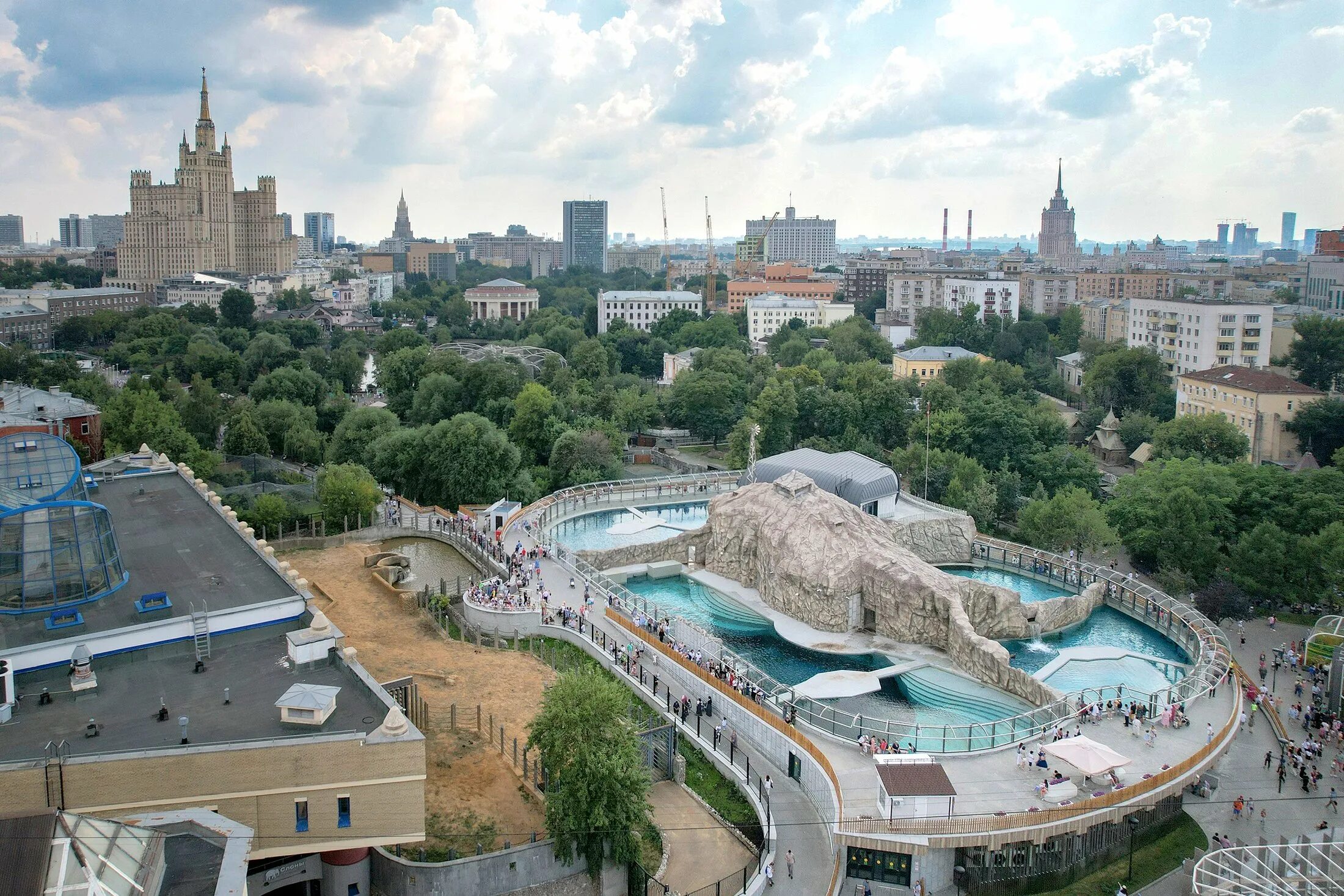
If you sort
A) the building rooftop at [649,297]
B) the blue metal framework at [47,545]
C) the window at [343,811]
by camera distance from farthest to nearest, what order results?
the building rooftop at [649,297] → the blue metal framework at [47,545] → the window at [343,811]

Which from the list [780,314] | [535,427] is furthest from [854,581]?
[780,314]

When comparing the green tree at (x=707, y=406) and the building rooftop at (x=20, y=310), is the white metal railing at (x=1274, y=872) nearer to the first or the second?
the green tree at (x=707, y=406)

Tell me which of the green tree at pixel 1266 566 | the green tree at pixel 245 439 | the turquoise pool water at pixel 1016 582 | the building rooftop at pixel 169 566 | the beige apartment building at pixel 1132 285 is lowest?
the turquoise pool water at pixel 1016 582

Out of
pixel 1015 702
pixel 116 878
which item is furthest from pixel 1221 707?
pixel 116 878

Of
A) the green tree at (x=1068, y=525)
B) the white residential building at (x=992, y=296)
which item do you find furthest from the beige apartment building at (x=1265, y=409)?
the white residential building at (x=992, y=296)

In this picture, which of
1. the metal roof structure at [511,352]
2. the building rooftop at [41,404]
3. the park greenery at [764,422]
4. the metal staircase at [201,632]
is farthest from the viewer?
the metal roof structure at [511,352]

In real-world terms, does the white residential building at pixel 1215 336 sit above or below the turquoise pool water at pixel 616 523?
above

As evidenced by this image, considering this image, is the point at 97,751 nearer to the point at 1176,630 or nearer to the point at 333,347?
the point at 1176,630
